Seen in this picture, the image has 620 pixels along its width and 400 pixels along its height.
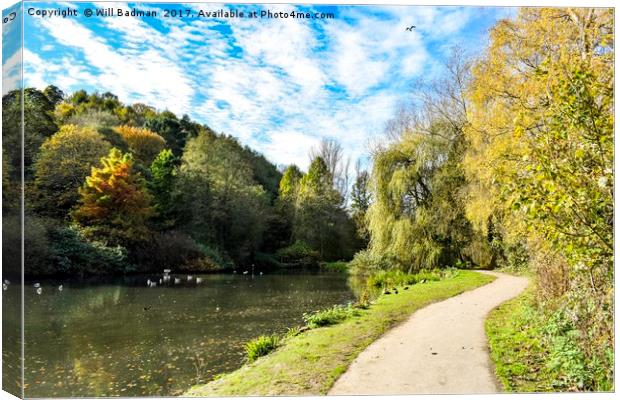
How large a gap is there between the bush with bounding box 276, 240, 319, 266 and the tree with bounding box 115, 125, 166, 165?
3.62 meters

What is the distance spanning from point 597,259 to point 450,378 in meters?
1.69

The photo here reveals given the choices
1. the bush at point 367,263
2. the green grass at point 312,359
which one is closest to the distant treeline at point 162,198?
the bush at point 367,263

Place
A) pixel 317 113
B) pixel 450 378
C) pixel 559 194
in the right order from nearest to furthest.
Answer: pixel 559 194 → pixel 450 378 → pixel 317 113

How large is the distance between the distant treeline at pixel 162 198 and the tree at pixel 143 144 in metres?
0.03

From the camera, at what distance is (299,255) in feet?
34.4

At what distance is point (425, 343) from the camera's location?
5.77 m

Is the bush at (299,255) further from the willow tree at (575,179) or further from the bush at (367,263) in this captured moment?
the willow tree at (575,179)

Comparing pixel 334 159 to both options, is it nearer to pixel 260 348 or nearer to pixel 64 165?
pixel 260 348

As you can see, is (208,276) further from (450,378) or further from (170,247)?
(450,378)

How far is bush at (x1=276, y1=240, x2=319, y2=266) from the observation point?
1042 centimetres

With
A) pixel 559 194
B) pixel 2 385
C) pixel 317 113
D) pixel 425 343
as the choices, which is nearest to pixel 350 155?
pixel 317 113

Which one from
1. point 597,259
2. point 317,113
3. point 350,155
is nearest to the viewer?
point 597,259

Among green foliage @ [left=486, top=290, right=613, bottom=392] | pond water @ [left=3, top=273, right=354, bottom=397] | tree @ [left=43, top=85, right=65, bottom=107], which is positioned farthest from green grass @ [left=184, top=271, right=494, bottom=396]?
tree @ [left=43, top=85, right=65, bottom=107]

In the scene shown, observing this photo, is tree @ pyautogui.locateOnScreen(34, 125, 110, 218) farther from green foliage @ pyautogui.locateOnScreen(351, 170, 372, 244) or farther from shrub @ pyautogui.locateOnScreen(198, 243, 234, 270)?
green foliage @ pyautogui.locateOnScreen(351, 170, 372, 244)
